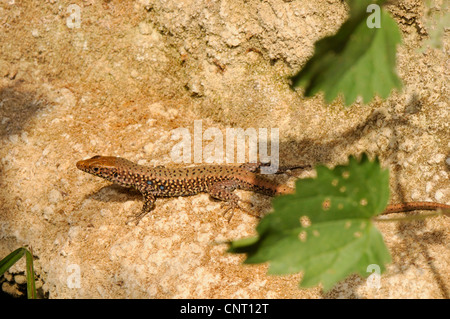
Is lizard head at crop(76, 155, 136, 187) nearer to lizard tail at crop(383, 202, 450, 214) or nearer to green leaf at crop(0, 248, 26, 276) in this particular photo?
green leaf at crop(0, 248, 26, 276)

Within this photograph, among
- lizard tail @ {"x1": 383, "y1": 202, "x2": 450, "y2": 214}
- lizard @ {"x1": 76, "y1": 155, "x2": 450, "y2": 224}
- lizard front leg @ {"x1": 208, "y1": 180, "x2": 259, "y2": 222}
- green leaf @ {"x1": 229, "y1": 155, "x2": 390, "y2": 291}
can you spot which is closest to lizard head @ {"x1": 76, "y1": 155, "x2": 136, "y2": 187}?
lizard @ {"x1": 76, "y1": 155, "x2": 450, "y2": 224}

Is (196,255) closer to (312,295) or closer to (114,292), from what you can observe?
(114,292)

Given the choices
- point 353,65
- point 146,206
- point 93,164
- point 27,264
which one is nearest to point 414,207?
point 353,65

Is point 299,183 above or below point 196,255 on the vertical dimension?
above

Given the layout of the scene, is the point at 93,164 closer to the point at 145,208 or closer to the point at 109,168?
the point at 109,168
